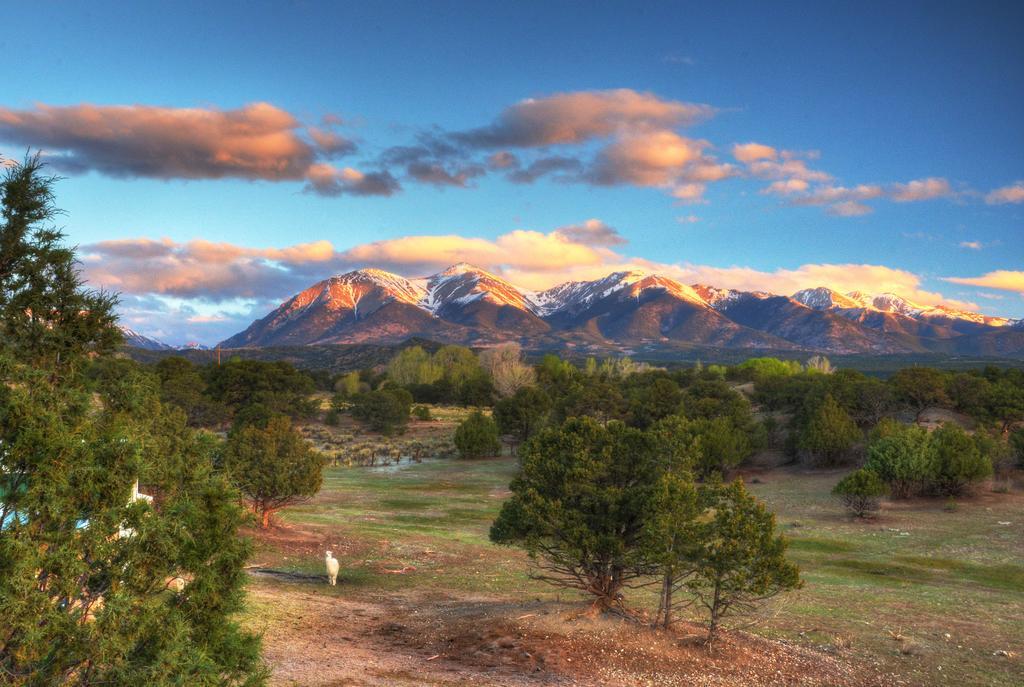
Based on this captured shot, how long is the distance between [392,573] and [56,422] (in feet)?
55.8

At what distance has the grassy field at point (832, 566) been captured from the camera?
15898 mm

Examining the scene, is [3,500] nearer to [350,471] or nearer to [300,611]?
[300,611]

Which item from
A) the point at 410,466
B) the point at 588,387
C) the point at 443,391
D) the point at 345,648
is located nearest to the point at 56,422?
the point at 345,648

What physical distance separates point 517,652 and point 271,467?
14961 millimetres

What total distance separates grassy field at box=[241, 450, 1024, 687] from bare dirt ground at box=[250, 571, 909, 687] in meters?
0.97

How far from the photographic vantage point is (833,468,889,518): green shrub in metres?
34.5

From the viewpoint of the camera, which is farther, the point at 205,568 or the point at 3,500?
the point at 205,568

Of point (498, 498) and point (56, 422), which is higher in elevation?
point (56, 422)

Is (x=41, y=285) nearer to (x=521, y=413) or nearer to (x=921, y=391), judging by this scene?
(x=521, y=413)

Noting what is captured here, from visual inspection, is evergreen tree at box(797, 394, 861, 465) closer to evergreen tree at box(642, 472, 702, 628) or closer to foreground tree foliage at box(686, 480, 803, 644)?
foreground tree foliage at box(686, 480, 803, 644)

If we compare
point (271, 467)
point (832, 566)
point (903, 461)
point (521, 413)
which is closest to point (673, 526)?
point (832, 566)

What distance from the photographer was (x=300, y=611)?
16672 millimetres

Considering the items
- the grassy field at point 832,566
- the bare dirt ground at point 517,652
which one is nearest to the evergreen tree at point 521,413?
the grassy field at point 832,566

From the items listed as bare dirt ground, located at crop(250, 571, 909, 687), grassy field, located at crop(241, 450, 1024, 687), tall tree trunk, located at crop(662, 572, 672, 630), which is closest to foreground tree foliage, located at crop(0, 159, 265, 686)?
bare dirt ground, located at crop(250, 571, 909, 687)
